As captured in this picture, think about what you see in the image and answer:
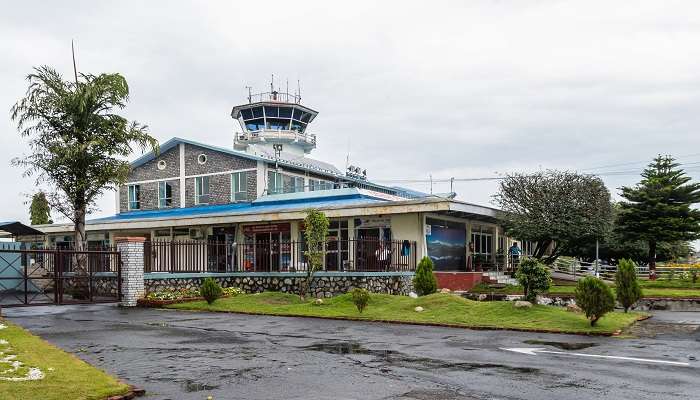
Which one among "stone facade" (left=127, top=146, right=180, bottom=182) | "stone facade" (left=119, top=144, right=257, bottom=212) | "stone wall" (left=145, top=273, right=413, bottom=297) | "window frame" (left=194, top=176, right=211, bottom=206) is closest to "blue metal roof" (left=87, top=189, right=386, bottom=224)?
"window frame" (left=194, top=176, right=211, bottom=206)

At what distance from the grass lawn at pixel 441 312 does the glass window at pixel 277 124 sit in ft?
88.5

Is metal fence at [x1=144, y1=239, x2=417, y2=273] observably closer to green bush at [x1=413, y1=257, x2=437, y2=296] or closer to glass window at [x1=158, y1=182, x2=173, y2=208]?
green bush at [x1=413, y1=257, x2=437, y2=296]

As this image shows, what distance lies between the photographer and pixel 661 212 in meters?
34.8

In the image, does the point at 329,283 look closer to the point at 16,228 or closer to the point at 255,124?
the point at 16,228

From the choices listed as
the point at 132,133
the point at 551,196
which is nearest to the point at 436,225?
the point at 551,196

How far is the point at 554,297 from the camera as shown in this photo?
83.5 feet

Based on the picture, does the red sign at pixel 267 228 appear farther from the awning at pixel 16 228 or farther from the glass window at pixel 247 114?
the glass window at pixel 247 114

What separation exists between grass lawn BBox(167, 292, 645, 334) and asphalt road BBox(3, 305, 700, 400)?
2.37ft

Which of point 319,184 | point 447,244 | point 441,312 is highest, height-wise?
point 319,184

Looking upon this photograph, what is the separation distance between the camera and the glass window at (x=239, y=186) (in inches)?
1551

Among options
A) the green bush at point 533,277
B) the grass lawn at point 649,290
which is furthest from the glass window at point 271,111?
the green bush at point 533,277

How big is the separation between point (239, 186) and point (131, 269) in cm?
1669

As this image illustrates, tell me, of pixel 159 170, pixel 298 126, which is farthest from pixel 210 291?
pixel 298 126

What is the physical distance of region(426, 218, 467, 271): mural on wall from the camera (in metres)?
29.5
